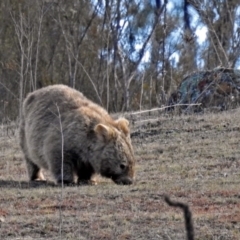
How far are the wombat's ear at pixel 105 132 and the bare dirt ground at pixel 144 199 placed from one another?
55cm

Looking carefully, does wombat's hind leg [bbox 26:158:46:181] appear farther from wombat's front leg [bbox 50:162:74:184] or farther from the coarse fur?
wombat's front leg [bbox 50:162:74:184]

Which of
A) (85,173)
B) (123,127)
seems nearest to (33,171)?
(85,173)

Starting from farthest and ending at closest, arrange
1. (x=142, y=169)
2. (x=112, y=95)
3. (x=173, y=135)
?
1. (x=112, y=95)
2. (x=173, y=135)
3. (x=142, y=169)

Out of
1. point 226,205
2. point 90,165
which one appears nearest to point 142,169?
point 90,165

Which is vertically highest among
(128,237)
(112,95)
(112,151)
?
(112,95)

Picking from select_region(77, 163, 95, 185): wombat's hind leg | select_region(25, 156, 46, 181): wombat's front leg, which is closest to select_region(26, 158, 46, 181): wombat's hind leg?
select_region(25, 156, 46, 181): wombat's front leg

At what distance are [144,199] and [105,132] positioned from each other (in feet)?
4.71

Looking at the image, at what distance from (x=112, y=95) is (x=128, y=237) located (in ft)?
85.6

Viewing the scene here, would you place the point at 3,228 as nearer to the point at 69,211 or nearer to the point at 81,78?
the point at 69,211

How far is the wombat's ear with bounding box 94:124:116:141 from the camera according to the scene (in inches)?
389

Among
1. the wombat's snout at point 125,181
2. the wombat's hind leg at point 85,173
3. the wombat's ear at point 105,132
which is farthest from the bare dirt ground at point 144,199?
the wombat's ear at point 105,132

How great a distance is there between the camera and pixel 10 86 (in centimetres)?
3725

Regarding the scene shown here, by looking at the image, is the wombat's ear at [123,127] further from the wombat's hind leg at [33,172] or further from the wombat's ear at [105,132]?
the wombat's hind leg at [33,172]

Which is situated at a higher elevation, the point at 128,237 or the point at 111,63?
the point at 111,63
